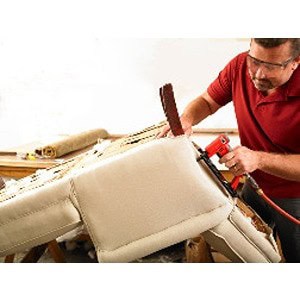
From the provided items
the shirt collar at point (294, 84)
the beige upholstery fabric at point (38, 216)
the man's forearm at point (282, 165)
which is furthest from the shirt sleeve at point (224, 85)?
the beige upholstery fabric at point (38, 216)

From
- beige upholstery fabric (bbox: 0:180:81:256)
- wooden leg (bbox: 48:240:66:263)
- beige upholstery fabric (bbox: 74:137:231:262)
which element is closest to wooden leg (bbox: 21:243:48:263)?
wooden leg (bbox: 48:240:66:263)

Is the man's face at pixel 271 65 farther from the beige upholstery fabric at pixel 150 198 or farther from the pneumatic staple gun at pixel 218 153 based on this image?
the beige upholstery fabric at pixel 150 198

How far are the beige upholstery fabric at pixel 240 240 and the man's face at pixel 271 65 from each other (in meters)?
0.59

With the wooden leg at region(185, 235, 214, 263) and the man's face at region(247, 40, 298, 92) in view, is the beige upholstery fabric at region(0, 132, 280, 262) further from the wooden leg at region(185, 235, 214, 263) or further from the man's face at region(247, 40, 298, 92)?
the wooden leg at region(185, 235, 214, 263)

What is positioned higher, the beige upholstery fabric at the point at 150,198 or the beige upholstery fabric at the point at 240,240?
the beige upholstery fabric at the point at 150,198

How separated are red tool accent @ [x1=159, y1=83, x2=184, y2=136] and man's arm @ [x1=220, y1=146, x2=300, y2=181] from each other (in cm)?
26

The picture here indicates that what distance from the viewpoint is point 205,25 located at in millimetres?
833

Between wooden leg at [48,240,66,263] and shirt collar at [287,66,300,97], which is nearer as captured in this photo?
shirt collar at [287,66,300,97]

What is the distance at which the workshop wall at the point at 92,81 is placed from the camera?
2814mm

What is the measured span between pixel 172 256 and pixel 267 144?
1.37 meters

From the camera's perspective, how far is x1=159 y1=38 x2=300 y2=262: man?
1.30 meters

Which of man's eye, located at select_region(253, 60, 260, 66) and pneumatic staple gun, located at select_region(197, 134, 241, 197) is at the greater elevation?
man's eye, located at select_region(253, 60, 260, 66)

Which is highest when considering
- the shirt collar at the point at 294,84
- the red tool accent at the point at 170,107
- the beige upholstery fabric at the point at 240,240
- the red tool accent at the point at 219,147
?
the red tool accent at the point at 170,107
